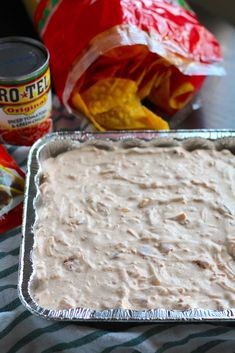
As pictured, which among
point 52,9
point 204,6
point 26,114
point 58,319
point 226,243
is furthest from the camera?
point 204,6

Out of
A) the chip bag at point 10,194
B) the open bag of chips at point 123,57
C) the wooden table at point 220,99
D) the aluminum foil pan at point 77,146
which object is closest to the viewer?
the aluminum foil pan at point 77,146

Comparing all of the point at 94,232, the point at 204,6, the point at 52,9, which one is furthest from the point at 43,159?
the point at 204,6

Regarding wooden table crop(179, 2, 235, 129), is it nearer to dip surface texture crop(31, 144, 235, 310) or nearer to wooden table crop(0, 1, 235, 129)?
wooden table crop(0, 1, 235, 129)

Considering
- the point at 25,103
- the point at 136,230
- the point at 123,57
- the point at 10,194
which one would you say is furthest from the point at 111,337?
the point at 123,57

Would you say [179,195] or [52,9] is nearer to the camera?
[179,195]

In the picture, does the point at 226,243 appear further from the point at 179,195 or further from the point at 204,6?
the point at 204,6

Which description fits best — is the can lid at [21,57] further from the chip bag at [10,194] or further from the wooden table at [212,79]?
the wooden table at [212,79]

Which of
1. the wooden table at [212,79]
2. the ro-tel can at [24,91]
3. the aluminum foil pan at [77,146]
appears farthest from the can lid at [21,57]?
the wooden table at [212,79]

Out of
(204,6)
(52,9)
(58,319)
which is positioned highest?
(52,9)

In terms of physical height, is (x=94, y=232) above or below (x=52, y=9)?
below
